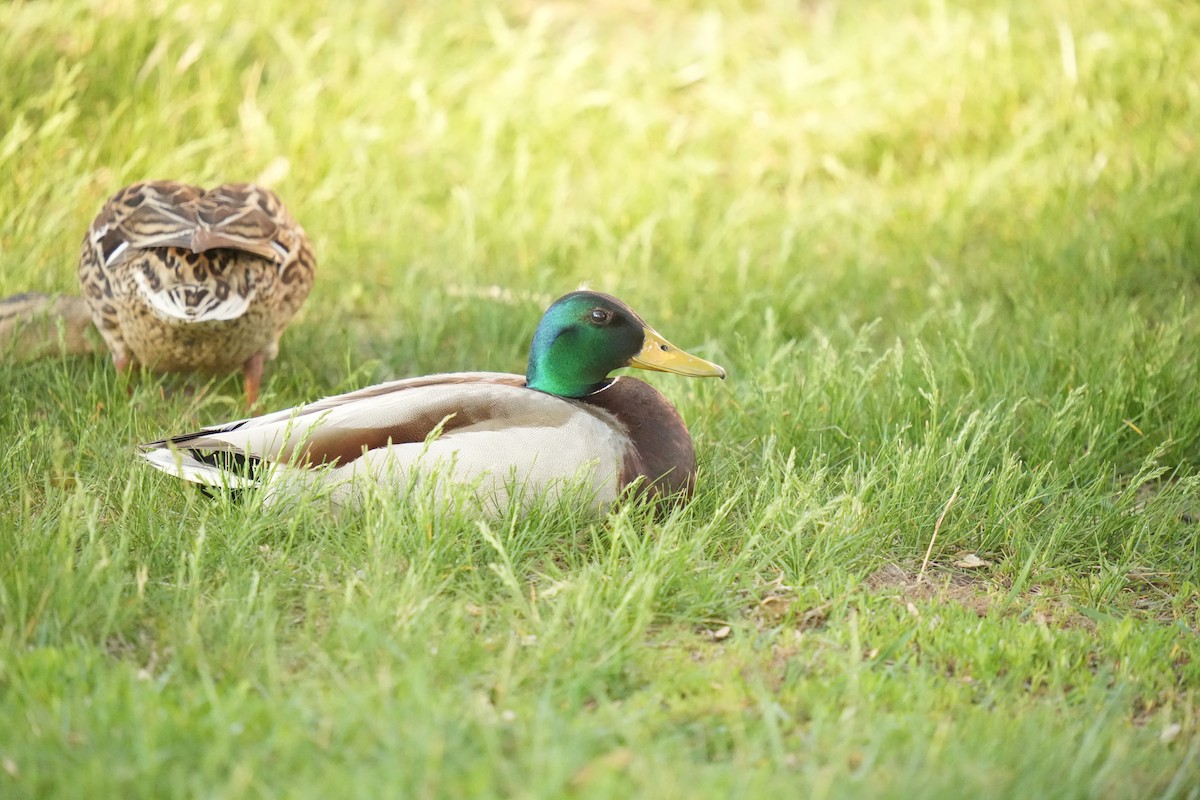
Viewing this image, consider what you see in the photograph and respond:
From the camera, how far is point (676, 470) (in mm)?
3385

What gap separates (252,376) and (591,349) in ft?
4.72

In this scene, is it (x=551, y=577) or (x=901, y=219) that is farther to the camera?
(x=901, y=219)

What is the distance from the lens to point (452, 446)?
10.4ft

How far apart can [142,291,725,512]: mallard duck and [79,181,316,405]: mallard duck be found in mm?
772

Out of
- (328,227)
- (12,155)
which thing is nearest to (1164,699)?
(328,227)

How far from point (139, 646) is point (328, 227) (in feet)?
10.4

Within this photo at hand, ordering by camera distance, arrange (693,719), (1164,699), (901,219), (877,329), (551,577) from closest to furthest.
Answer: (693,719) < (1164,699) < (551,577) < (877,329) < (901,219)

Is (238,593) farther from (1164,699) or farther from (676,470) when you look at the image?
(1164,699)

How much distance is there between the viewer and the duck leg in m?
4.29

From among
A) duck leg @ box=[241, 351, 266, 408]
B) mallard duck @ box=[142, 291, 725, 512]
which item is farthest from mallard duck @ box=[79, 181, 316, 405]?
mallard duck @ box=[142, 291, 725, 512]

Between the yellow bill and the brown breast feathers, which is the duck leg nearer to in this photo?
the brown breast feathers

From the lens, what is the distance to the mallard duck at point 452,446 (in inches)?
124

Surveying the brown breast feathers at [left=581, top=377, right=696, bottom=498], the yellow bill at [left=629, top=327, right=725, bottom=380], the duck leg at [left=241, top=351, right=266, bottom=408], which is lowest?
the duck leg at [left=241, top=351, right=266, bottom=408]

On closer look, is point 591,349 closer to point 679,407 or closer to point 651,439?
point 651,439
